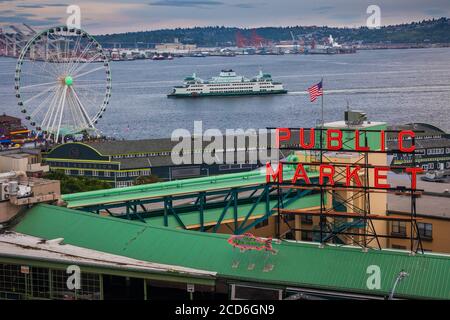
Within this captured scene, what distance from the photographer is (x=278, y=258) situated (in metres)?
21.7

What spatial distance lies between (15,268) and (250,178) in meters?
11.9

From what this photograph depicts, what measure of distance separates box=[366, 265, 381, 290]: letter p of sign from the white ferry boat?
147238 mm

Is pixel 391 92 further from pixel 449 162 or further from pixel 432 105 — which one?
pixel 449 162

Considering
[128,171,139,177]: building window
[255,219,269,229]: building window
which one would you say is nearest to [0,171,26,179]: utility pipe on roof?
[255,219,269,229]: building window

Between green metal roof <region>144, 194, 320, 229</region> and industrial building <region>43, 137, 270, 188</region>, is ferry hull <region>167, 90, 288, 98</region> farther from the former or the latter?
green metal roof <region>144, 194, 320, 229</region>

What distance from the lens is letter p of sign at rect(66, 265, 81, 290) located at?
2206 centimetres

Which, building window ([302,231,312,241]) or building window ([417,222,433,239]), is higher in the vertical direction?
building window ([417,222,433,239])

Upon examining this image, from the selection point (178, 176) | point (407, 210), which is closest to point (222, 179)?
point (407, 210)

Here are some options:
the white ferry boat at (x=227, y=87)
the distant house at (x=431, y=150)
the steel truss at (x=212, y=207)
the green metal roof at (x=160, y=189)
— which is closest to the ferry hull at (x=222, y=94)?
the white ferry boat at (x=227, y=87)

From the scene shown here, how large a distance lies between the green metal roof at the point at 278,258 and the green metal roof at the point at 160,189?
5.01m

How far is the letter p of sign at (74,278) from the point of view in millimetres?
22062

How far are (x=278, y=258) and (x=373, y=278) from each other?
2.52 metres

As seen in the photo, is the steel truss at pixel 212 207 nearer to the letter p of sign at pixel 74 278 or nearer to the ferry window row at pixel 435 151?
the letter p of sign at pixel 74 278
